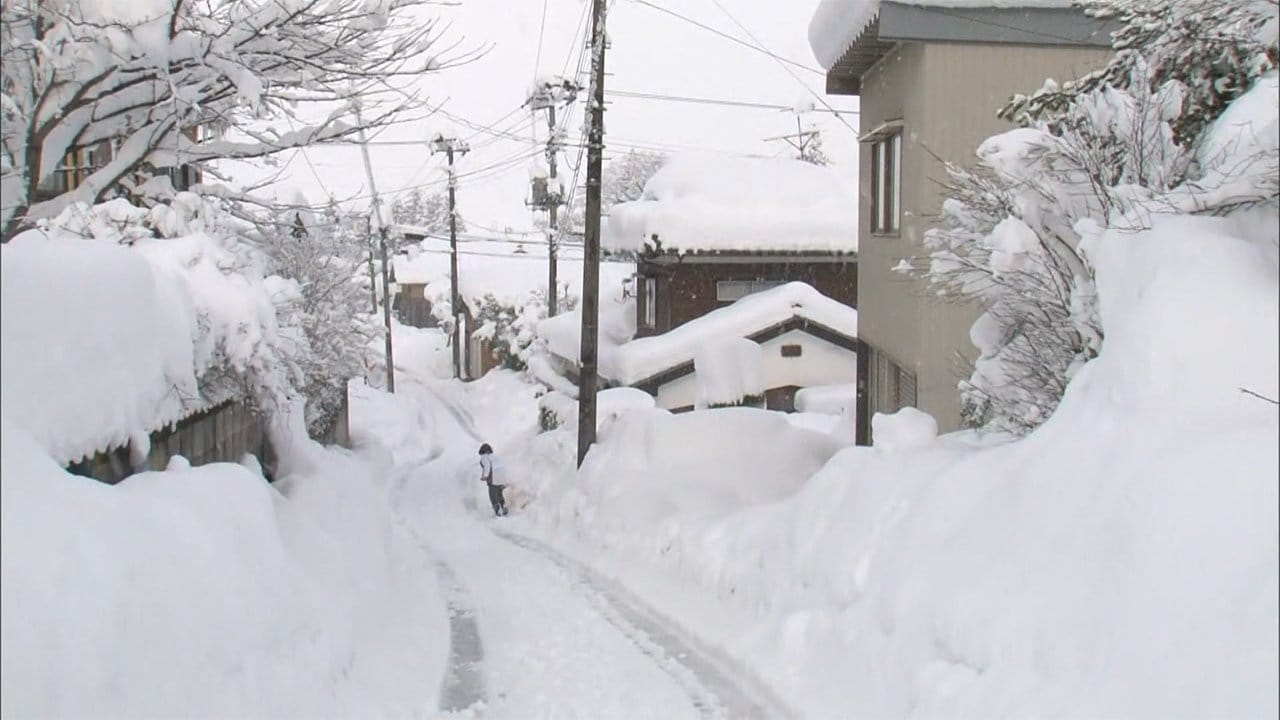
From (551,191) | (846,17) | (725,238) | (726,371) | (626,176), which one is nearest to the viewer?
(846,17)

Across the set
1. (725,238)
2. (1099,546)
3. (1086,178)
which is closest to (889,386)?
(1086,178)

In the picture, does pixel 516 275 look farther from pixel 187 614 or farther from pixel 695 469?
pixel 187 614

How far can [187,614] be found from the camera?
6.49 m

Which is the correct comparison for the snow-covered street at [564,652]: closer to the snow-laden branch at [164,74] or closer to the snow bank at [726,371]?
the snow-laden branch at [164,74]

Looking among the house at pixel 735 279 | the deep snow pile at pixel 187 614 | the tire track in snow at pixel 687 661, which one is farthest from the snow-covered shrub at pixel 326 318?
the deep snow pile at pixel 187 614

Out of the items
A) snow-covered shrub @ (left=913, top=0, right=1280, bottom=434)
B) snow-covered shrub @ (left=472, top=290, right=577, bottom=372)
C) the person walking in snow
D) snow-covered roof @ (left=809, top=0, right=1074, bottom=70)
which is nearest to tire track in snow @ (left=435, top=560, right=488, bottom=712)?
snow-covered shrub @ (left=913, top=0, right=1280, bottom=434)

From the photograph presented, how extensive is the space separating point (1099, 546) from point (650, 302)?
27709 millimetres

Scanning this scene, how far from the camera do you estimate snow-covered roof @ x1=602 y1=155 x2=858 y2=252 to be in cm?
3162

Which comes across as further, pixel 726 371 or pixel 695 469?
pixel 726 371

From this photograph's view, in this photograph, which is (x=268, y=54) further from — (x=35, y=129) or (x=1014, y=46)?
(x=1014, y=46)

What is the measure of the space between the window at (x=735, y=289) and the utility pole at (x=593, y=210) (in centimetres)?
1243

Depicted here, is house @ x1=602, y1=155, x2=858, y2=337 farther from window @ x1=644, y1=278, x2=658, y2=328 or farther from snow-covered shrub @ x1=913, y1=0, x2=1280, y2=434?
snow-covered shrub @ x1=913, y1=0, x2=1280, y2=434

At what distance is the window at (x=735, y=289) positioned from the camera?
33469mm

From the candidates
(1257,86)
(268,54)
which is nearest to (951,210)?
(1257,86)
